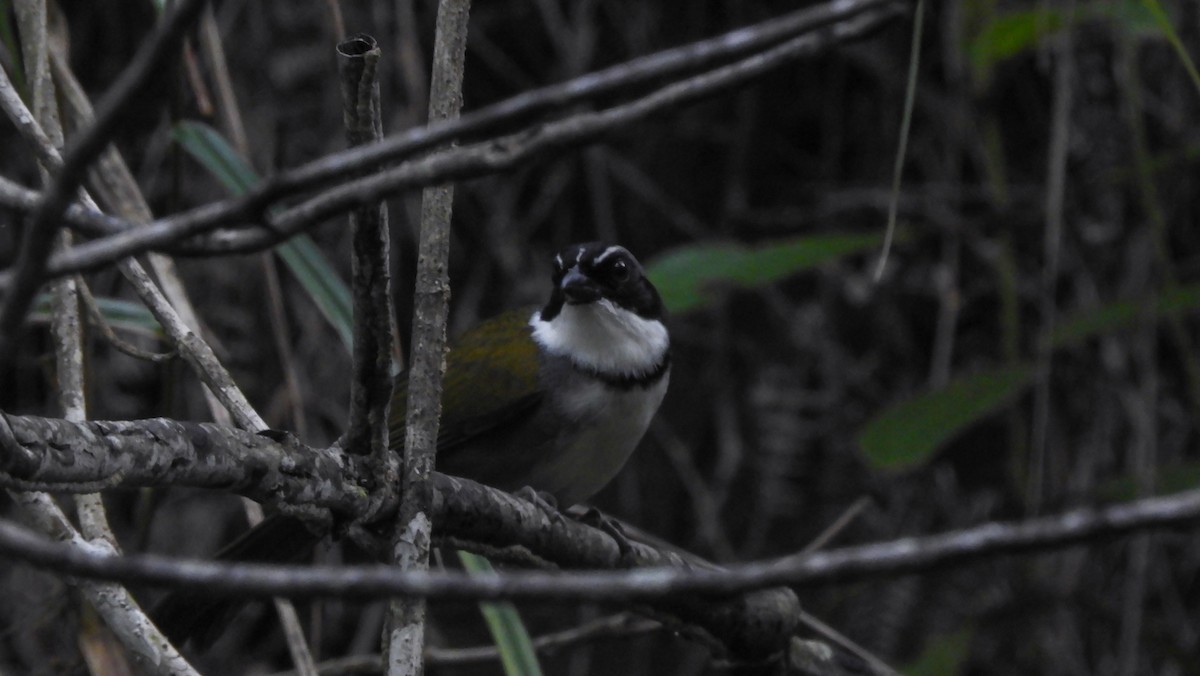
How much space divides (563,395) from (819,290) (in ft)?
6.02

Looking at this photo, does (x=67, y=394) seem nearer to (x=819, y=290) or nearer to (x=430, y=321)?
(x=430, y=321)

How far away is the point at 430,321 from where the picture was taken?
5.63 ft

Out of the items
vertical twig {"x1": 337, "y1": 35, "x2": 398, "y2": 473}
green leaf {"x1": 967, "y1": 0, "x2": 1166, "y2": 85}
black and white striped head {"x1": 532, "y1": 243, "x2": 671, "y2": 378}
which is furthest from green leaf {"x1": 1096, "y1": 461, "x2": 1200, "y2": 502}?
vertical twig {"x1": 337, "y1": 35, "x2": 398, "y2": 473}

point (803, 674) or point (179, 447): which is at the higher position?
point (179, 447)

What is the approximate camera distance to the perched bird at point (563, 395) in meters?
3.42

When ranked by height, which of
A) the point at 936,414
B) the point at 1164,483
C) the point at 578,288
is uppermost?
the point at 578,288

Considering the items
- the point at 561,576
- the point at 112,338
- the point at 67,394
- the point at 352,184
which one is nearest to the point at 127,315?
the point at 112,338

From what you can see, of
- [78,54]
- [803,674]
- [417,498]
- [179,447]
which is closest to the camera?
[179,447]

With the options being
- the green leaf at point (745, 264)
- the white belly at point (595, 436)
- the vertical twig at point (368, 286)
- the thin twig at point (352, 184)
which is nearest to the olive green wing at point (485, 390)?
the white belly at point (595, 436)

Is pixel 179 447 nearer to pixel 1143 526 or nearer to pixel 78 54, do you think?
pixel 1143 526

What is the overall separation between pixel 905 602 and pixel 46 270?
4.26 m

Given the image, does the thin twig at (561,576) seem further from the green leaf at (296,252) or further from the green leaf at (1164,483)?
the green leaf at (1164,483)

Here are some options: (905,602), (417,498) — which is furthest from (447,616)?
(417,498)

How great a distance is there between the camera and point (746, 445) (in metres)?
5.04
